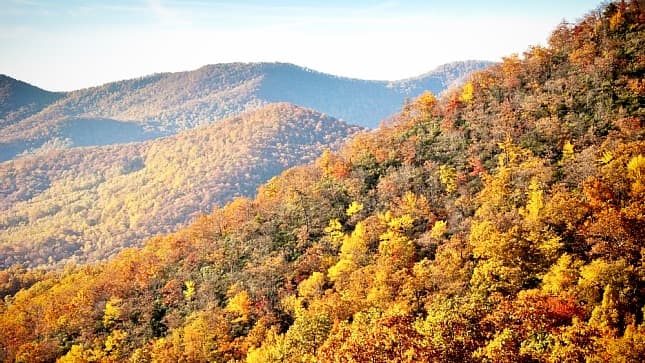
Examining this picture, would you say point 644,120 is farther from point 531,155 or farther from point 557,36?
point 557,36

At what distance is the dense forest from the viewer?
4825 cm

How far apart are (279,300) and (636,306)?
163 ft

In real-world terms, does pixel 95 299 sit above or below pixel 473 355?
below

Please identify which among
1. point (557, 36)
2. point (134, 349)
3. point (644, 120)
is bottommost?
point (134, 349)

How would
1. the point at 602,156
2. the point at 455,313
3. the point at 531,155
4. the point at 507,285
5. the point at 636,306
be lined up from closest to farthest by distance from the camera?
the point at 455,313
the point at 636,306
the point at 507,285
the point at 602,156
the point at 531,155

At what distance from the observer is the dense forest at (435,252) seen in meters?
48.2

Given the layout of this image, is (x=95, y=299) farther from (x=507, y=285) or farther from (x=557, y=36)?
(x=557, y=36)

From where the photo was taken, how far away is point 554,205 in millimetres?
67625

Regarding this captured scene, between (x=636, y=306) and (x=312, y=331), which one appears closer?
(x=636, y=306)

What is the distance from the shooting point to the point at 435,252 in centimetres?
7775

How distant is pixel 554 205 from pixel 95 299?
8604 cm

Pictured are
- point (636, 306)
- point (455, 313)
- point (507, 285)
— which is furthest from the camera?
point (507, 285)

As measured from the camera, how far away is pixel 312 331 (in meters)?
62.5

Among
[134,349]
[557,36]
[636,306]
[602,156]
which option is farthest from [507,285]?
[557,36]
